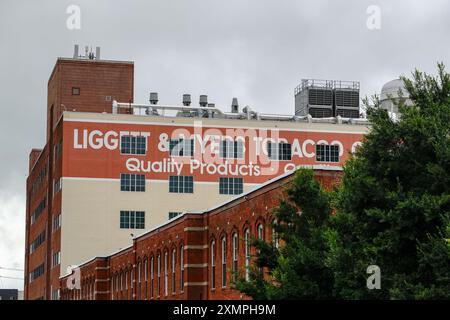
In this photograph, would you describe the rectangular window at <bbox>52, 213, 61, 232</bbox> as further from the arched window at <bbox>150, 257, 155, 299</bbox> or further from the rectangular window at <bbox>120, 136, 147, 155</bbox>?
the arched window at <bbox>150, 257, 155, 299</bbox>

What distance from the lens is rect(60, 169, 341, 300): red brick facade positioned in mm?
39812

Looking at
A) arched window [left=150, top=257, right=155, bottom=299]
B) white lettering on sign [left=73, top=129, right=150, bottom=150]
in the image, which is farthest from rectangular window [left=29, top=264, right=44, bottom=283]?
arched window [left=150, top=257, right=155, bottom=299]

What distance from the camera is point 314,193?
30875 millimetres

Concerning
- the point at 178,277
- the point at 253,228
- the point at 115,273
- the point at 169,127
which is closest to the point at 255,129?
the point at 169,127

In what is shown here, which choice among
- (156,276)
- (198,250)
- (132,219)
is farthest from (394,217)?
(132,219)

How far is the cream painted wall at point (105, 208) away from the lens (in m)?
82.6

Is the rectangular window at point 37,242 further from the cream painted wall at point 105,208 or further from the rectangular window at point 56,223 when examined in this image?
the cream painted wall at point 105,208

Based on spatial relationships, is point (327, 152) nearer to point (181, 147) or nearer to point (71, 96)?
point (181, 147)

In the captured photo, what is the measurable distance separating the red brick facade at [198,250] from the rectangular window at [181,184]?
17083mm

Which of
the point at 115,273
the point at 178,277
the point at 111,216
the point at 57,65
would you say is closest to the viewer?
the point at 178,277

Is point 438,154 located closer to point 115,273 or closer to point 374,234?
point 374,234

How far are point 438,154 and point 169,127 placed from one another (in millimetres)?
60987

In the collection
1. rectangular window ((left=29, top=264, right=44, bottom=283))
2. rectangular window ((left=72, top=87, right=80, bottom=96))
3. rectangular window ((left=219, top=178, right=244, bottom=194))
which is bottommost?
rectangular window ((left=29, top=264, right=44, bottom=283))

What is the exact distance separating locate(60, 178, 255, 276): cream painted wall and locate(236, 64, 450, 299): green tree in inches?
2149
